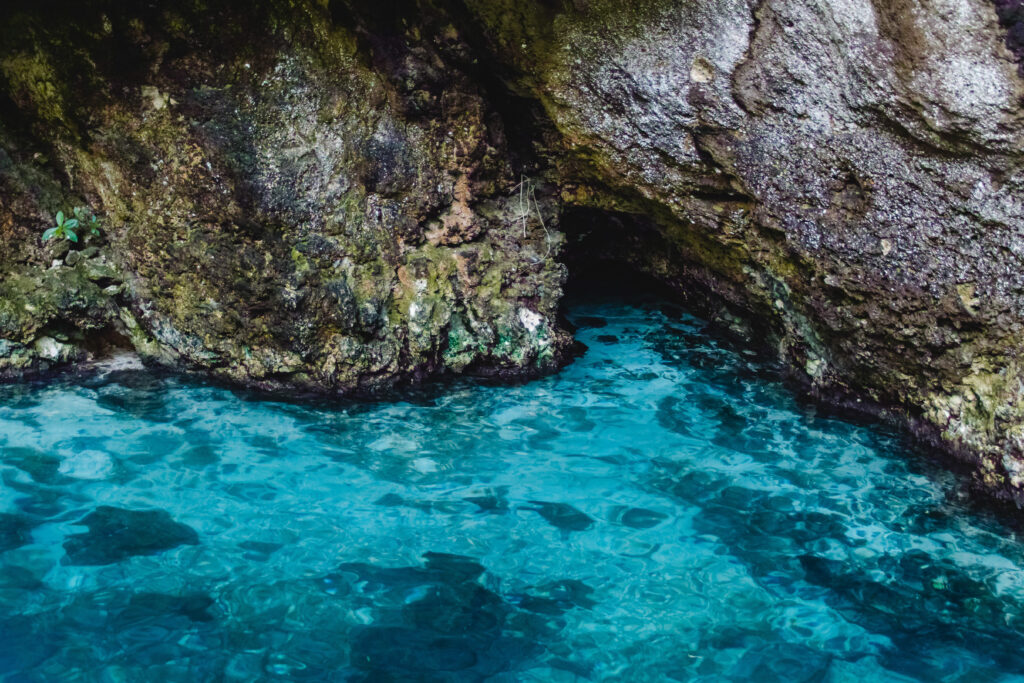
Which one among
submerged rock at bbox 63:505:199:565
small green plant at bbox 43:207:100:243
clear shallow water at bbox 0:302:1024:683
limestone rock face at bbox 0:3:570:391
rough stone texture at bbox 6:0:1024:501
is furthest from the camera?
small green plant at bbox 43:207:100:243

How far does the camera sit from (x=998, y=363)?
3.68m

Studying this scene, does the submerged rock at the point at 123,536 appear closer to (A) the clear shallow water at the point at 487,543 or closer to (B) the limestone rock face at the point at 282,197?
(A) the clear shallow water at the point at 487,543

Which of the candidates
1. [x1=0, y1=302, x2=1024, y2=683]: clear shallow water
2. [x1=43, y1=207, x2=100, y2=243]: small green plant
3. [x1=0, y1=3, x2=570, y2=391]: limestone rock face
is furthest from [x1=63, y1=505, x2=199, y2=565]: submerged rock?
[x1=43, y1=207, x2=100, y2=243]: small green plant

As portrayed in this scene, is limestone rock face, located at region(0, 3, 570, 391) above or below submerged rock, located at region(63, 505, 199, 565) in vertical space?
above

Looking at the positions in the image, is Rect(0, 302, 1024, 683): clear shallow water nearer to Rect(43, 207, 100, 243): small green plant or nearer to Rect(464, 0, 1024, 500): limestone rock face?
Rect(464, 0, 1024, 500): limestone rock face

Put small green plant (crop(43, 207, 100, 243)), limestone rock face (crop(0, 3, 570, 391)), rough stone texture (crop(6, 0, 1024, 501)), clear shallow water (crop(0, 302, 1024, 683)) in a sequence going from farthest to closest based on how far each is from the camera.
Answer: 1. small green plant (crop(43, 207, 100, 243))
2. limestone rock face (crop(0, 3, 570, 391))
3. rough stone texture (crop(6, 0, 1024, 501))
4. clear shallow water (crop(0, 302, 1024, 683))

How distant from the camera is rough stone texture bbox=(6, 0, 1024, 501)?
3621 mm

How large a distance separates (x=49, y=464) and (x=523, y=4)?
3.22m

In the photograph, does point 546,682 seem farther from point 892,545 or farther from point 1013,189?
point 1013,189

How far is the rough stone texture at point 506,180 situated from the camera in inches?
143


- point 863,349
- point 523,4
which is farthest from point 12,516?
point 863,349

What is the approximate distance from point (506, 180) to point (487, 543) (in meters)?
2.23

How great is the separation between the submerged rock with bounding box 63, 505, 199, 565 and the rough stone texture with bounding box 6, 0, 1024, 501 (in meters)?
1.23

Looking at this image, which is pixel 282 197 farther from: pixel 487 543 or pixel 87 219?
pixel 487 543
